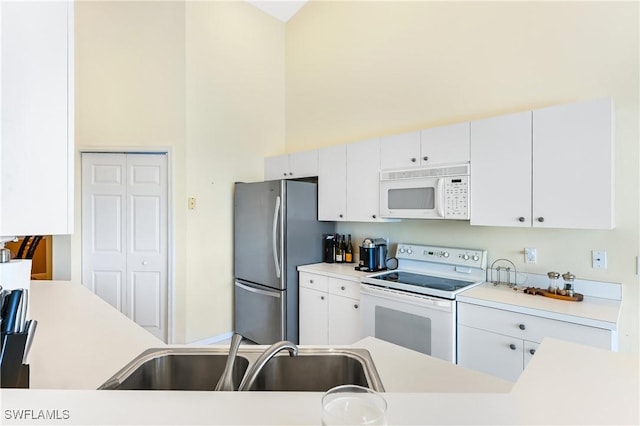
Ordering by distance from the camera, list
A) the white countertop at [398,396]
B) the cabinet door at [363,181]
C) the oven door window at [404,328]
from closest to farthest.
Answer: the white countertop at [398,396] → the oven door window at [404,328] → the cabinet door at [363,181]

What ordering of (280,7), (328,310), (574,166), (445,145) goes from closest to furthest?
(574,166), (445,145), (328,310), (280,7)

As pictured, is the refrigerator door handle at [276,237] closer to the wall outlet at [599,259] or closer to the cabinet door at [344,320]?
the cabinet door at [344,320]

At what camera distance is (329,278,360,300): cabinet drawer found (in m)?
2.80

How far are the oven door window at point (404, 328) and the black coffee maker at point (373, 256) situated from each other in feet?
1.67

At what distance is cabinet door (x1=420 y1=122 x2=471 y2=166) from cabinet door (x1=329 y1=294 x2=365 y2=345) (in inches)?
51.1

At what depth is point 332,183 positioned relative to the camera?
326cm

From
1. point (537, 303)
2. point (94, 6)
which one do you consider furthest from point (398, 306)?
point (94, 6)

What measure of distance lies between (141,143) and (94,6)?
4.33 ft

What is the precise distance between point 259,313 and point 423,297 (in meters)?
1.70

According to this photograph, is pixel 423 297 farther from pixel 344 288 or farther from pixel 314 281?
pixel 314 281

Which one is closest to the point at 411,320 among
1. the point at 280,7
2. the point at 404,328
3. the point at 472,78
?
the point at 404,328

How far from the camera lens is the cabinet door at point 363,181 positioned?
2.94 meters

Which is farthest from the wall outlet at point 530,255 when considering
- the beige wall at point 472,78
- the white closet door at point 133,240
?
the white closet door at point 133,240

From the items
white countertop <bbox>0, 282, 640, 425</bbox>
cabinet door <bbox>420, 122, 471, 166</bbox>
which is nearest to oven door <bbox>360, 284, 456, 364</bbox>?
cabinet door <bbox>420, 122, 471, 166</bbox>
